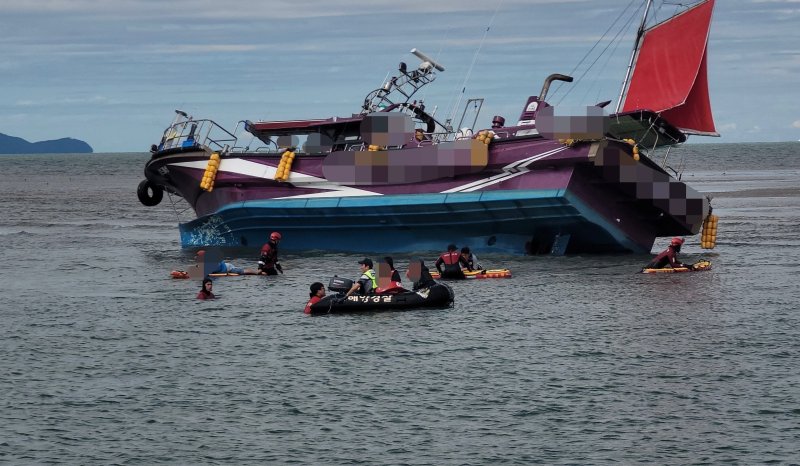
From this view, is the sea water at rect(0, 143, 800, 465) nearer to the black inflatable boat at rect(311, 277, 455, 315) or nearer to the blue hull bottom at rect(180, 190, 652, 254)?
the black inflatable boat at rect(311, 277, 455, 315)

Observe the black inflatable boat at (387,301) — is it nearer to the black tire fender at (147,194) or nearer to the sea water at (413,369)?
the sea water at (413,369)

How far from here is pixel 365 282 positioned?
32.7 meters

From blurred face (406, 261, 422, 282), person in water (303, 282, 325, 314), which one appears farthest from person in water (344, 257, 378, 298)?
blurred face (406, 261, 422, 282)

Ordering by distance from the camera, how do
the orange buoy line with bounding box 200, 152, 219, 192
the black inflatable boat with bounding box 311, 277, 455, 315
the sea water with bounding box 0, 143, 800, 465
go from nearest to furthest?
the sea water with bounding box 0, 143, 800, 465, the black inflatable boat with bounding box 311, 277, 455, 315, the orange buoy line with bounding box 200, 152, 219, 192

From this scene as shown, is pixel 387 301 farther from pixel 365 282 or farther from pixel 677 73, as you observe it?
pixel 677 73

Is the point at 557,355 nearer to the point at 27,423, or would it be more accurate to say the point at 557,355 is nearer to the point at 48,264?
the point at 27,423

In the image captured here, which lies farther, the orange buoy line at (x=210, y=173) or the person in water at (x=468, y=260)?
the orange buoy line at (x=210, y=173)

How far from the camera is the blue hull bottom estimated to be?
40.4 metres

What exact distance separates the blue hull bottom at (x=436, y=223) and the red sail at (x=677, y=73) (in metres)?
8.56

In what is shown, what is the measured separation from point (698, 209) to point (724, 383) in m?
18.6

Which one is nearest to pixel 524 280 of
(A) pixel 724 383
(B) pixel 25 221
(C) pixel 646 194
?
(C) pixel 646 194

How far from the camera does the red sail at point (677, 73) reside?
50.1m

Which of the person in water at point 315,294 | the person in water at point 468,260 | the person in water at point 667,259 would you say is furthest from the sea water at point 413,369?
the person in water at point 468,260

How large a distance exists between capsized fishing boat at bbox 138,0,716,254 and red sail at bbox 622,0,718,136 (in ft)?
4.72
